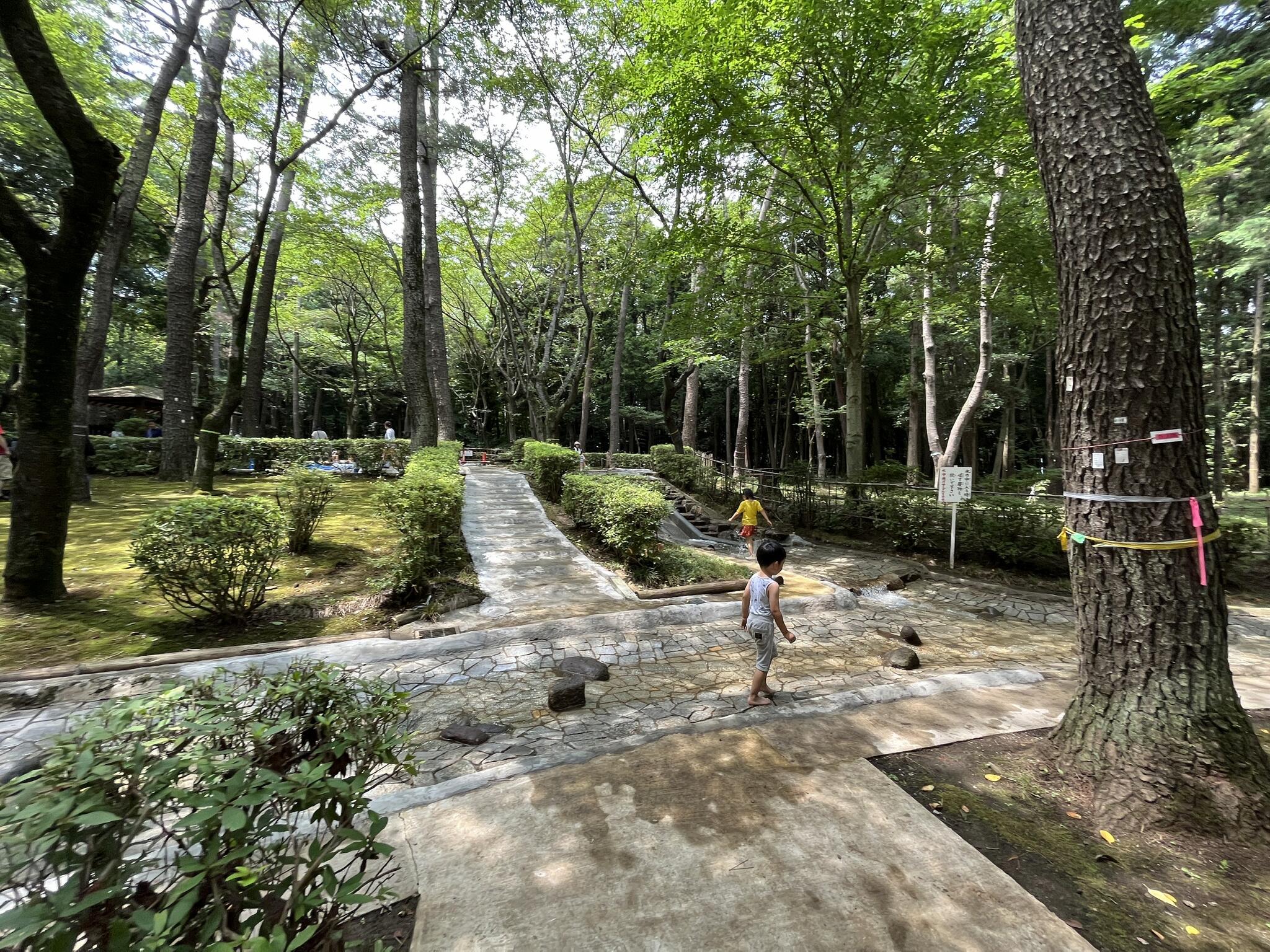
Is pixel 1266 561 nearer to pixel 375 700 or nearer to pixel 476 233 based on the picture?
pixel 375 700

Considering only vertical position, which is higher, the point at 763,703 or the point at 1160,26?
the point at 1160,26

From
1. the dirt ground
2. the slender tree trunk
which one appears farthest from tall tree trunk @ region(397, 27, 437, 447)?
the slender tree trunk

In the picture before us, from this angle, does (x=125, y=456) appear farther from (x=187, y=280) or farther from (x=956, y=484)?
(x=956, y=484)

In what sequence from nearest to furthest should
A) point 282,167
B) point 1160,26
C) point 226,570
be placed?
point 226,570 < point 282,167 < point 1160,26

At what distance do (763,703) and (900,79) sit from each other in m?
10.6

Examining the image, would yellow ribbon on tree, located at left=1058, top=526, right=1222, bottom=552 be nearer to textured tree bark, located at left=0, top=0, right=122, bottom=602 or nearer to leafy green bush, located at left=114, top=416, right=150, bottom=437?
textured tree bark, located at left=0, top=0, right=122, bottom=602

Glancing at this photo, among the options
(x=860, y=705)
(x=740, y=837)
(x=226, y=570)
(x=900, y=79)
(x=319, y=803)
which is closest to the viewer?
(x=319, y=803)

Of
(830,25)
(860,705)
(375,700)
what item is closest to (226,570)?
(375,700)

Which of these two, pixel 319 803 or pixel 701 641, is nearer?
pixel 319 803

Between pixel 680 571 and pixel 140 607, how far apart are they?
6142 millimetres

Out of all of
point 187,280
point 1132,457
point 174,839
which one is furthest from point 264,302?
point 1132,457

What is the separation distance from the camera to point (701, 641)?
545 cm

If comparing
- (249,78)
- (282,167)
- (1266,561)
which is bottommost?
(1266,561)

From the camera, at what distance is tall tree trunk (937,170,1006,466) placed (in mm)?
10469
